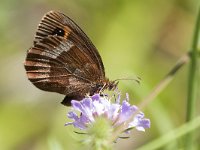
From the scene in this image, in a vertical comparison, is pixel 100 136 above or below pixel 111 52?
below

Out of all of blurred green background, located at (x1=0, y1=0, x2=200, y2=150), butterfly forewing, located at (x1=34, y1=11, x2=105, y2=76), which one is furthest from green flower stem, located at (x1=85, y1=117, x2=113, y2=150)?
blurred green background, located at (x1=0, y1=0, x2=200, y2=150)

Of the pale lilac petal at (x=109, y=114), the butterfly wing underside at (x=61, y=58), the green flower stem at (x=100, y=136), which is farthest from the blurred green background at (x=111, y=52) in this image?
the green flower stem at (x=100, y=136)

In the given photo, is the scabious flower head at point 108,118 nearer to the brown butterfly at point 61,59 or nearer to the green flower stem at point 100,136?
the green flower stem at point 100,136

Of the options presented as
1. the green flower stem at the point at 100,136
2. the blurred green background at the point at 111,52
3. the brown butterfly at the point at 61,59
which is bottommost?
the green flower stem at the point at 100,136

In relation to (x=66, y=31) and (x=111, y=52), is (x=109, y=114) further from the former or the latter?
(x=111, y=52)

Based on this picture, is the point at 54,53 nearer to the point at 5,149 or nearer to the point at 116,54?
the point at 5,149

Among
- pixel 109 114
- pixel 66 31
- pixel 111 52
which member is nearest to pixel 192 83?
pixel 109 114
